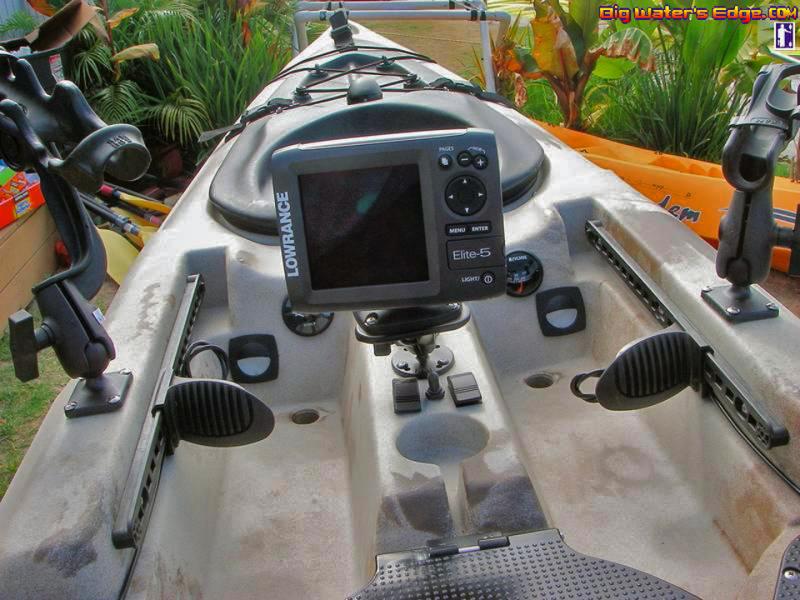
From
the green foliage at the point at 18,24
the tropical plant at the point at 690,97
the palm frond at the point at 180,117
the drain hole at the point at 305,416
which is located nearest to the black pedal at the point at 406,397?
the drain hole at the point at 305,416

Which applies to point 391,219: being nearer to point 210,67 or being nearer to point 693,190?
point 693,190

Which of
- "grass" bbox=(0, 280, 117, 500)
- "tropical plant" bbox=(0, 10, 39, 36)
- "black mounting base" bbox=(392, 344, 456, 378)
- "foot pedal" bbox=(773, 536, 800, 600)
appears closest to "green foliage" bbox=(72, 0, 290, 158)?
"tropical plant" bbox=(0, 10, 39, 36)

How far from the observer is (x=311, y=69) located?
336 centimetres

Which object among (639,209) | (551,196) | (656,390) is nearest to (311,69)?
(551,196)

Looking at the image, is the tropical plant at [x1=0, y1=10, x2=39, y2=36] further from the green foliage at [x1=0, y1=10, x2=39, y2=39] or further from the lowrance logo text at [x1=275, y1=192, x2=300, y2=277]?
the lowrance logo text at [x1=275, y1=192, x2=300, y2=277]

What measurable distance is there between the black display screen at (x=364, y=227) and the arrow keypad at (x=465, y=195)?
61mm

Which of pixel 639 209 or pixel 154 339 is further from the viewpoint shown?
pixel 639 209

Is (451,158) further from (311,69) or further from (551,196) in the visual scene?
(311,69)

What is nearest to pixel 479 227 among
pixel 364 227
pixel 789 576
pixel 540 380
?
pixel 364 227

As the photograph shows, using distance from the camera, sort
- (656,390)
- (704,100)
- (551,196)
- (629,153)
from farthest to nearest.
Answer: (704,100) < (629,153) < (551,196) < (656,390)

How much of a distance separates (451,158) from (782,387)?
0.78 m

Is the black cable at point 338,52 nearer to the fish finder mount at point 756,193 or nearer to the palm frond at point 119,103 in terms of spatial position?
the fish finder mount at point 756,193

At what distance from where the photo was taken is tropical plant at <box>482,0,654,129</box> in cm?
504

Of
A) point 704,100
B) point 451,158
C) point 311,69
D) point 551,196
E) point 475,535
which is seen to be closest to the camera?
point 451,158
